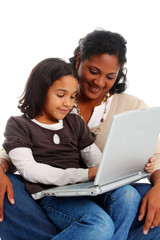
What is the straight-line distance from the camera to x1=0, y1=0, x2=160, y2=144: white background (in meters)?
3.50

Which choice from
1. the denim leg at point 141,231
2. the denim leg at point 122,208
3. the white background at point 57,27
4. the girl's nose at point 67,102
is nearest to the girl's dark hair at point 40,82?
the girl's nose at point 67,102

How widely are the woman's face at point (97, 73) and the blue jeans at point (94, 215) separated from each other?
0.72m

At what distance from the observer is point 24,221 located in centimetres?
180

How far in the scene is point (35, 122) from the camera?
6.39 ft

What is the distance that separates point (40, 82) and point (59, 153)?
1.32 ft

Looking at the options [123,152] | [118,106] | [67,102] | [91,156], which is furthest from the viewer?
[118,106]

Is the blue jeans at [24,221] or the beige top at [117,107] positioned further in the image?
the beige top at [117,107]

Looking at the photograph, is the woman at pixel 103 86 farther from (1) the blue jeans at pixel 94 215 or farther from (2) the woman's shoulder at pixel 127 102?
(1) the blue jeans at pixel 94 215

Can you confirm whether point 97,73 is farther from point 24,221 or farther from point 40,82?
point 24,221

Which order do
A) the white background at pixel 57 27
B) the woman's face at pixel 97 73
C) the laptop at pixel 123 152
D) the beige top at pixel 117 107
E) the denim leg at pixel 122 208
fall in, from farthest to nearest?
the white background at pixel 57 27 < the beige top at pixel 117 107 < the woman's face at pixel 97 73 < the denim leg at pixel 122 208 < the laptop at pixel 123 152

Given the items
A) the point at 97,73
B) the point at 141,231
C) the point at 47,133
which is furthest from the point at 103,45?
the point at 141,231

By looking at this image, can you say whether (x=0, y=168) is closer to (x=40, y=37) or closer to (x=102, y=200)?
(x=102, y=200)

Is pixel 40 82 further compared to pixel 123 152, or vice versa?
pixel 40 82

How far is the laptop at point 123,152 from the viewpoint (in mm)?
1501
